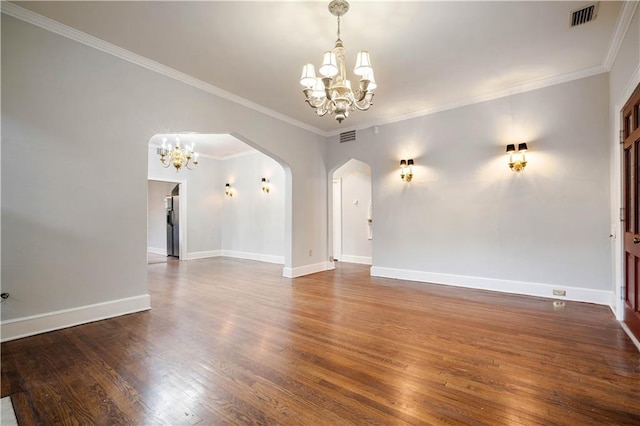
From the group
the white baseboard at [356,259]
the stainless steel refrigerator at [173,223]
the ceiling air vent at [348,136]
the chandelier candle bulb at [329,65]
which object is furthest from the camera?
the stainless steel refrigerator at [173,223]

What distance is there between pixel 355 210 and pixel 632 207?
5371 mm

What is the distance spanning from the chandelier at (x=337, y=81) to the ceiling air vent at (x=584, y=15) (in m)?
2.06

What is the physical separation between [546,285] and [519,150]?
200 centimetres

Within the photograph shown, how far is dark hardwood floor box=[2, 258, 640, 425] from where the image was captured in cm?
175

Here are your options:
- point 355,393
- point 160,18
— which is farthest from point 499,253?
point 160,18

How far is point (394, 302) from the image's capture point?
4031 mm

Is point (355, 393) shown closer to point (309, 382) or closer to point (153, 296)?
point (309, 382)

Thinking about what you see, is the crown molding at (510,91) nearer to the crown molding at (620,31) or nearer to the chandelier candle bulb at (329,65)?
the crown molding at (620,31)

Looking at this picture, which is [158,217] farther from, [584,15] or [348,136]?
[584,15]

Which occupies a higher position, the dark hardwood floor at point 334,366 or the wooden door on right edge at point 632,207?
the wooden door on right edge at point 632,207

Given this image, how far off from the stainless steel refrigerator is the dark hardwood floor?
5.20m

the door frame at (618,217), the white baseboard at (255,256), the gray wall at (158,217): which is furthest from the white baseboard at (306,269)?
the gray wall at (158,217)

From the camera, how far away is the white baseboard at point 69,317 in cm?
275

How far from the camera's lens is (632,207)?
9.43ft
